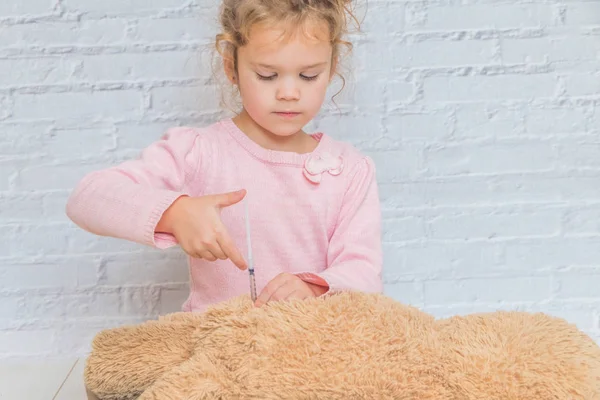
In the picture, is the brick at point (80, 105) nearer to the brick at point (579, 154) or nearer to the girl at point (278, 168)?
the girl at point (278, 168)

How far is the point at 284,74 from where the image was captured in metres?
1.20

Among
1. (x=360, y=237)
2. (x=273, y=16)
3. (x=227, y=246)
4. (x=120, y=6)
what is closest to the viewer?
(x=227, y=246)

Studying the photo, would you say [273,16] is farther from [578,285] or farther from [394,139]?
[578,285]

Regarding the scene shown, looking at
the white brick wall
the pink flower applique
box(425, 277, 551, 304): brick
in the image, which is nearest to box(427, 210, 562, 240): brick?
the white brick wall

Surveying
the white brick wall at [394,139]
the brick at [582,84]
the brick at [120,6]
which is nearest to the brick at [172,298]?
the white brick wall at [394,139]

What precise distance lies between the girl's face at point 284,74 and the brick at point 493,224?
1.83ft

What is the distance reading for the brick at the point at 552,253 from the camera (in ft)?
5.62

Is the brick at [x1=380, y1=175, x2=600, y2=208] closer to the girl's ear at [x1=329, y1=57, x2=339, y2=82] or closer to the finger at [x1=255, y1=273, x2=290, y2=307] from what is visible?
the girl's ear at [x1=329, y1=57, x2=339, y2=82]

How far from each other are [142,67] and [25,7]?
10.3 inches

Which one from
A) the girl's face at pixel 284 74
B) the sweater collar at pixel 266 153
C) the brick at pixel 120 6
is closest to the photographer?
the girl's face at pixel 284 74

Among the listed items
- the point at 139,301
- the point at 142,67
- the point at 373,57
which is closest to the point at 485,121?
the point at 373,57

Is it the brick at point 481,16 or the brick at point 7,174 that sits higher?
the brick at point 481,16

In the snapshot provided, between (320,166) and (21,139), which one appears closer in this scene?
(320,166)

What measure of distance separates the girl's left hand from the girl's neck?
1.10ft
